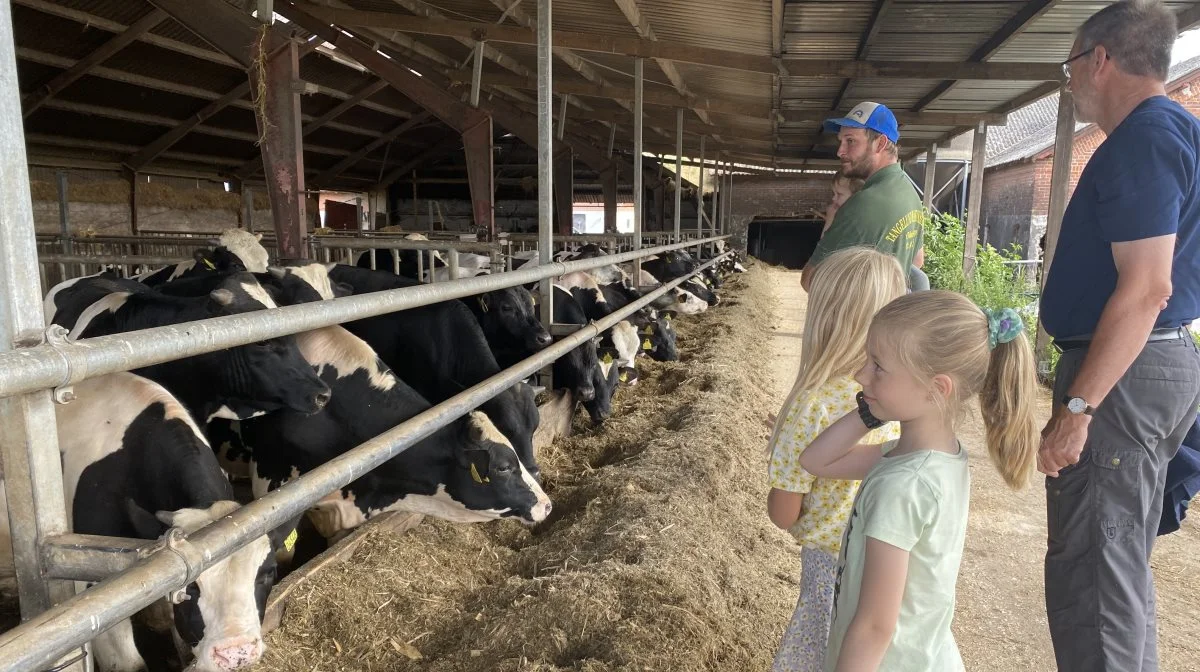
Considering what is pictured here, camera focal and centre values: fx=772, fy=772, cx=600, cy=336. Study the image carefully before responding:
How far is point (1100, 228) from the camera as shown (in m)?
2.17

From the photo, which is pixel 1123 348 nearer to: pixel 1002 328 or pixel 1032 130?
pixel 1002 328

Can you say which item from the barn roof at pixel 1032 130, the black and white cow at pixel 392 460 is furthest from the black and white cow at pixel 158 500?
the barn roof at pixel 1032 130

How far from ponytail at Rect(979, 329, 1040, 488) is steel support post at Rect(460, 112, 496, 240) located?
8.67 meters

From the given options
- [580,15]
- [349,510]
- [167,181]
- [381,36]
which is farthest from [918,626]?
[167,181]

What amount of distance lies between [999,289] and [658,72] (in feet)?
17.9

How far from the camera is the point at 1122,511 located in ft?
7.00

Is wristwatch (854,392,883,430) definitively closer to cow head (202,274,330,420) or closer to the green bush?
cow head (202,274,330,420)

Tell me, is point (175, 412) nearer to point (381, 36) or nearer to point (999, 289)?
point (381, 36)

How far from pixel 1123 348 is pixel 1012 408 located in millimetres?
556

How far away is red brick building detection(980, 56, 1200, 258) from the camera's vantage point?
17.7 m

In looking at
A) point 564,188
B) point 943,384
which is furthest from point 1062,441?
point 564,188

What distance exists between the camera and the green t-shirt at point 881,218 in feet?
10.3

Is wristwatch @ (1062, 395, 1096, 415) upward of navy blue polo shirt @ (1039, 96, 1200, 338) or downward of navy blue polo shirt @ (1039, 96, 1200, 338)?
downward

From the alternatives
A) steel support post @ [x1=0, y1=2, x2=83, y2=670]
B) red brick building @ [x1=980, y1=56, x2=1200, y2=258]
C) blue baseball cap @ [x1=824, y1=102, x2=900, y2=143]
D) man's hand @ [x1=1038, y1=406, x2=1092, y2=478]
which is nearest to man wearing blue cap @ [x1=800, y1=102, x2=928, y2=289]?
blue baseball cap @ [x1=824, y1=102, x2=900, y2=143]
